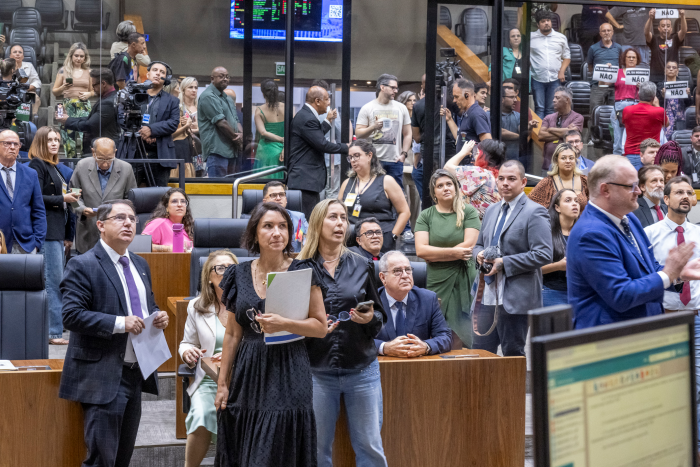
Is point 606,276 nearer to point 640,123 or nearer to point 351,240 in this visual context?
point 351,240

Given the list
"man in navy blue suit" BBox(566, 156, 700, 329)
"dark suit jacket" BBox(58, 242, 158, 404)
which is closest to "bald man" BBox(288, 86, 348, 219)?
"dark suit jacket" BBox(58, 242, 158, 404)

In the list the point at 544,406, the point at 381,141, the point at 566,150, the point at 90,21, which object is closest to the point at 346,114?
the point at 381,141

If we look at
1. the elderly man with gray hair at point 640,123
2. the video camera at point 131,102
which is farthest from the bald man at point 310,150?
the elderly man with gray hair at point 640,123

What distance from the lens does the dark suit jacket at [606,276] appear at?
8.25ft

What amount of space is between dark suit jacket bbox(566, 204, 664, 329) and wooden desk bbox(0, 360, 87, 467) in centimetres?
206

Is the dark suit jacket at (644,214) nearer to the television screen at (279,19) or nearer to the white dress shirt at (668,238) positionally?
the white dress shirt at (668,238)

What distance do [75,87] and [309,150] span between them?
264cm

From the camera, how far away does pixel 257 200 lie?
6.38 m

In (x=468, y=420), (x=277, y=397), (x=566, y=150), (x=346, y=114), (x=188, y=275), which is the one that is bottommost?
(x=468, y=420)

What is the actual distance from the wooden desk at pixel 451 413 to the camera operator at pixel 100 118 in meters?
5.40

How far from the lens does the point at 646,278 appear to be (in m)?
2.53

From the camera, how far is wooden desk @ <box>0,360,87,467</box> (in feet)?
10.7

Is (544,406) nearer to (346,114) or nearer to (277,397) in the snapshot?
(277,397)

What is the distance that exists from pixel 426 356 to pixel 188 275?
2.19 metres
